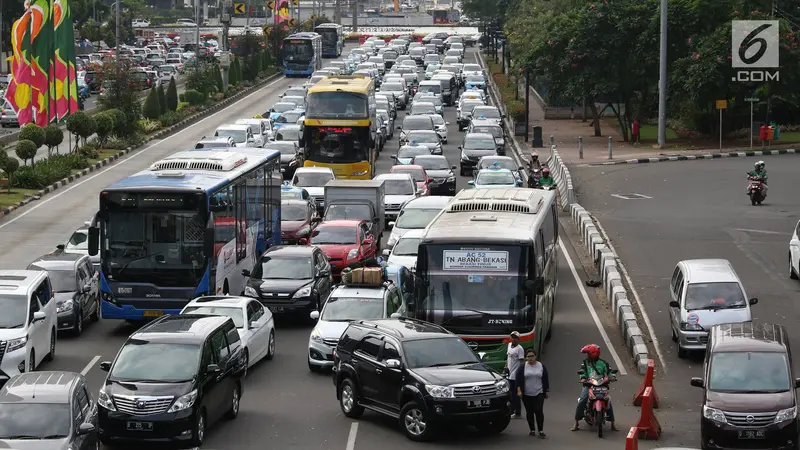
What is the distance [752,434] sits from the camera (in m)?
17.8

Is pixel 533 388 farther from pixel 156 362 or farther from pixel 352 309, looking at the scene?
pixel 352 309

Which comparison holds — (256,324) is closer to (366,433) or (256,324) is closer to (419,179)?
(366,433)

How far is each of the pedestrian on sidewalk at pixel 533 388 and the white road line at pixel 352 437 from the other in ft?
7.88

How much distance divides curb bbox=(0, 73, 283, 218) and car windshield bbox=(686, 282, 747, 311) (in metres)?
23.7

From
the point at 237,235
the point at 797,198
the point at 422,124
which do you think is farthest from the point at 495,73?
the point at 237,235

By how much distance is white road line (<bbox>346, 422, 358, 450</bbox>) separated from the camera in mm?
18578

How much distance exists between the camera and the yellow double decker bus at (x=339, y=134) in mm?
46531

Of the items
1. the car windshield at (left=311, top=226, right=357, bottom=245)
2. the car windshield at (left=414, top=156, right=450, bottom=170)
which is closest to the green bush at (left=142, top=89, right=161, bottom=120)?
the car windshield at (left=414, top=156, right=450, bottom=170)

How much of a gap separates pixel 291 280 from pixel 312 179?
1597cm

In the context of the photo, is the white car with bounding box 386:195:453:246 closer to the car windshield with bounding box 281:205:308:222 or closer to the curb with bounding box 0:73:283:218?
the car windshield with bounding box 281:205:308:222

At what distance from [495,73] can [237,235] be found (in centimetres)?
7587

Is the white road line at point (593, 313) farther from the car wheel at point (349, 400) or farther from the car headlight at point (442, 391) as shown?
the car headlight at point (442, 391)

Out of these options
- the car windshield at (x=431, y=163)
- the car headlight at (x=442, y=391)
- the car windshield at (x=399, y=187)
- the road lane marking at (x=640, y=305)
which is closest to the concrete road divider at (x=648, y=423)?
the car headlight at (x=442, y=391)

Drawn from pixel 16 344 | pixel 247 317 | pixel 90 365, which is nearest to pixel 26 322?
pixel 16 344
